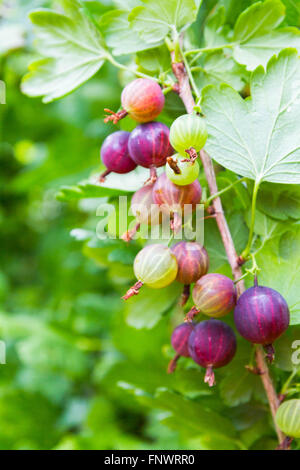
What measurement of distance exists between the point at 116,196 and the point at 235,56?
227mm

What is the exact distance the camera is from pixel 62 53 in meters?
0.65

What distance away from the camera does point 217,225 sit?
590 mm

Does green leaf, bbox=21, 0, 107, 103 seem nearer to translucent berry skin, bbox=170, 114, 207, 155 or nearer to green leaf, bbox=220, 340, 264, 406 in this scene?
translucent berry skin, bbox=170, 114, 207, 155

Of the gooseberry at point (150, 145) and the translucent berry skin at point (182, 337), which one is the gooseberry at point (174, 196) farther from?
the translucent berry skin at point (182, 337)

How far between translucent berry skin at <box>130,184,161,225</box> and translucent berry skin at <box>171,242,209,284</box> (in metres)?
0.05

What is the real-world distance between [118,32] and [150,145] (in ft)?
0.64

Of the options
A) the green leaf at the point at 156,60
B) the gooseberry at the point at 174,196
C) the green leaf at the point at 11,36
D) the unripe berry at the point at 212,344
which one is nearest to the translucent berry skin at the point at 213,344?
the unripe berry at the point at 212,344

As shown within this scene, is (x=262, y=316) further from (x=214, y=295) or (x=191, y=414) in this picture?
(x=191, y=414)

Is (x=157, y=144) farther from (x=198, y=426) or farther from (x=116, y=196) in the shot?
(x=198, y=426)

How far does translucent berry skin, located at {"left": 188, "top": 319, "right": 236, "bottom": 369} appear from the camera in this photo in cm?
52

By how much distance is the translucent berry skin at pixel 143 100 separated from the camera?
53 centimetres

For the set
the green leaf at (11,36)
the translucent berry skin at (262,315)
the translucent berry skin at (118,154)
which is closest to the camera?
the translucent berry skin at (262,315)

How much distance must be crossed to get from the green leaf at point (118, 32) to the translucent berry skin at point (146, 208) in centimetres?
19

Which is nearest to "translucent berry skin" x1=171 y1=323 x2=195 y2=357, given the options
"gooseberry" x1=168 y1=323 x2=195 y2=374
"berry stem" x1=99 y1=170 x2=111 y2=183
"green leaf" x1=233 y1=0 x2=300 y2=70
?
"gooseberry" x1=168 y1=323 x2=195 y2=374
